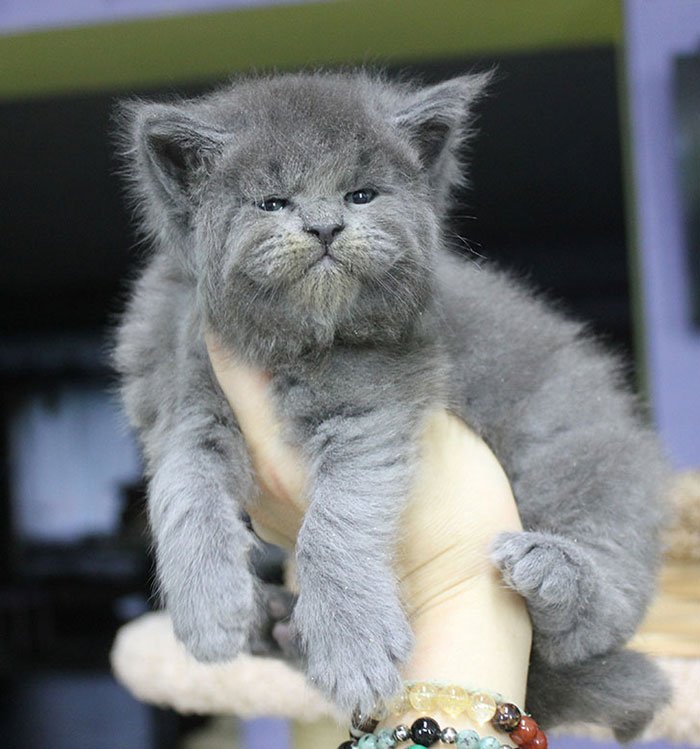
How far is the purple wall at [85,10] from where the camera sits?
2.78 m

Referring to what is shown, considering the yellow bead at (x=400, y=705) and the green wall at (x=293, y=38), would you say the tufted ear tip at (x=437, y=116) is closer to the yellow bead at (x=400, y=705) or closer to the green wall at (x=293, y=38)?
the yellow bead at (x=400, y=705)

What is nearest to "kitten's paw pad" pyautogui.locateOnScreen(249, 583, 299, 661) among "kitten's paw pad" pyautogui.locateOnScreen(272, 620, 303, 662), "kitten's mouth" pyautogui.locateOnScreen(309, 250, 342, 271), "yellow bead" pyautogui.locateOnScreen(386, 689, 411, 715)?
"kitten's paw pad" pyautogui.locateOnScreen(272, 620, 303, 662)

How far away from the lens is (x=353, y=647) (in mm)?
1007

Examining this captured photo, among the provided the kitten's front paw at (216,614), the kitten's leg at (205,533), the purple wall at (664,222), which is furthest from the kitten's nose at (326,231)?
the purple wall at (664,222)

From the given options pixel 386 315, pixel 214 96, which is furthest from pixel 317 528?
pixel 214 96

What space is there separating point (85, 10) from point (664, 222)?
77.9 inches

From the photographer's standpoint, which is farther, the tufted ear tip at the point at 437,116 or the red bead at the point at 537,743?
the tufted ear tip at the point at 437,116

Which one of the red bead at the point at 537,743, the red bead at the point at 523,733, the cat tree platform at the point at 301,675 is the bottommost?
the cat tree platform at the point at 301,675

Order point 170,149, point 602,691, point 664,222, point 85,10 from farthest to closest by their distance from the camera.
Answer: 1. point 85,10
2. point 664,222
3. point 602,691
4. point 170,149

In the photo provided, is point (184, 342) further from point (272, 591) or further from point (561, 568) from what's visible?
point (561, 568)

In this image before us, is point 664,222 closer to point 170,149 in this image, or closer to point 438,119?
point 438,119

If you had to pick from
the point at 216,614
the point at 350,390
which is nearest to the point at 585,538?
the point at 350,390

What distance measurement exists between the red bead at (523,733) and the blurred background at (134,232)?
57cm

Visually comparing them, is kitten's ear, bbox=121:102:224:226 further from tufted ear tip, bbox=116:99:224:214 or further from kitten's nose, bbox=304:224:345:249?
kitten's nose, bbox=304:224:345:249
